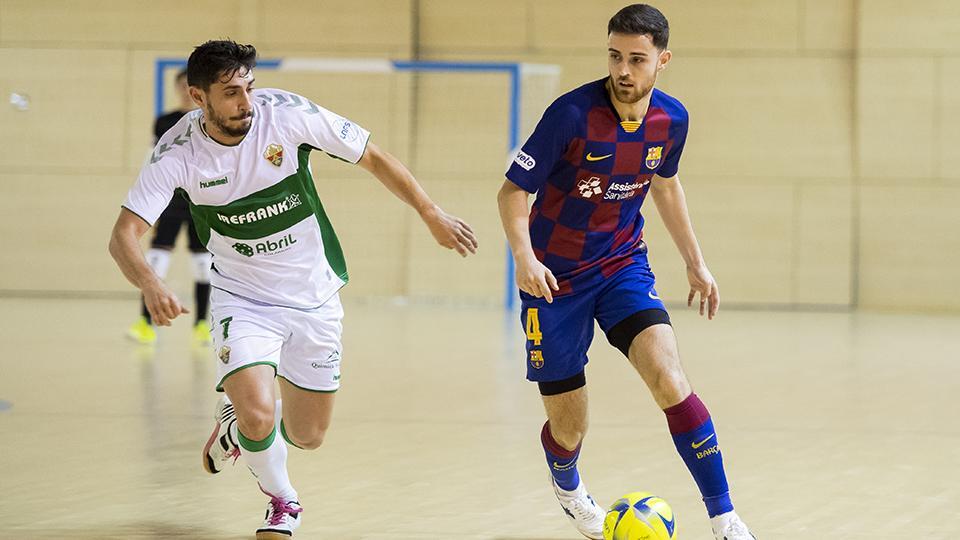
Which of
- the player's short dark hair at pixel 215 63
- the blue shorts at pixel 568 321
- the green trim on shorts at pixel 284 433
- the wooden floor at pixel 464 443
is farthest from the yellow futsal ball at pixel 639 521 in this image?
the player's short dark hair at pixel 215 63

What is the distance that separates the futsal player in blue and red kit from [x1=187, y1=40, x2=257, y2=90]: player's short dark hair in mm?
927

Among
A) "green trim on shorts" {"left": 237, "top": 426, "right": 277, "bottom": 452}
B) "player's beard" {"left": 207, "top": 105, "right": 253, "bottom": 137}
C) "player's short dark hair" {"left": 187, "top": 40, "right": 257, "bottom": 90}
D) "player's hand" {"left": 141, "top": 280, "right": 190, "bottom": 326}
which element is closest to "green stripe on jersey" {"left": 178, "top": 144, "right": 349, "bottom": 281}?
"player's beard" {"left": 207, "top": 105, "right": 253, "bottom": 137}

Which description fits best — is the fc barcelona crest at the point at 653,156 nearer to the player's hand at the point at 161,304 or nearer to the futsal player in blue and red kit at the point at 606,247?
the futsal player in blue and red kit at the point at 606,247

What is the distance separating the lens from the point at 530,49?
14352mm

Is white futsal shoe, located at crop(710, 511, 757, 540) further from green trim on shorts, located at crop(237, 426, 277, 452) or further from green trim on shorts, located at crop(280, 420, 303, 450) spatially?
green trim on shorts, located at crop(280, 420, 303, 450)

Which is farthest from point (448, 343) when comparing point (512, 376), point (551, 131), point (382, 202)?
point (551, 131)

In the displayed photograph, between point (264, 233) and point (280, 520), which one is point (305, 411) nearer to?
point (280, 520)

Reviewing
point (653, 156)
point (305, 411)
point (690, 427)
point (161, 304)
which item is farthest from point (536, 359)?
point (161, 304)

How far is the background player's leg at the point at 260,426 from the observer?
4086mm

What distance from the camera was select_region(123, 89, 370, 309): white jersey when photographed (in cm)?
414

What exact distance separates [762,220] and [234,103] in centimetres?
1094

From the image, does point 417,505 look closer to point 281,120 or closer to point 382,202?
point 281,120

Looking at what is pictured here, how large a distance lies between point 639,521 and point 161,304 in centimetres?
157

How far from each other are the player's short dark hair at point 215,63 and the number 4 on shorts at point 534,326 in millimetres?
1213
